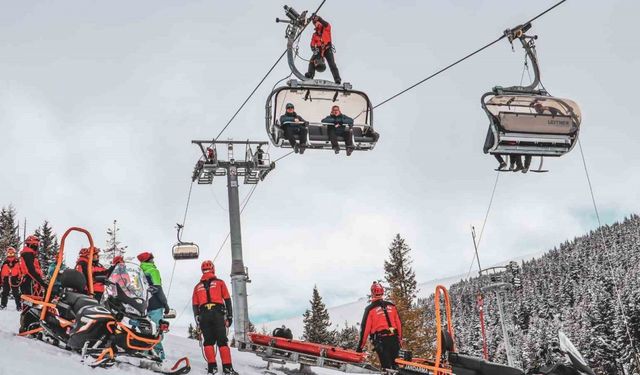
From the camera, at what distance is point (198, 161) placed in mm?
25672

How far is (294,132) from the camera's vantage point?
13648 millimetres

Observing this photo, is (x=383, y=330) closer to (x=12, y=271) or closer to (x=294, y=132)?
(x=294, y=132)

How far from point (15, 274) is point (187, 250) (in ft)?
30.2

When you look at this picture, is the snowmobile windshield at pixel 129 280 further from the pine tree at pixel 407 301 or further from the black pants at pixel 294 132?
the pine tree at pixel 407 301

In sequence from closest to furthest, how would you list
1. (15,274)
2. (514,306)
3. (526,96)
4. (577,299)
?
(526,96), (15,274), (577,299), (514,306)

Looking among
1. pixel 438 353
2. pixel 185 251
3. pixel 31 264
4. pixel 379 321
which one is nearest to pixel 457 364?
pixel 438 353

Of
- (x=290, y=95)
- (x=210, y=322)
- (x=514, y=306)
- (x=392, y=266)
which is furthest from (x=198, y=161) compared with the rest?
(x=514, y=306)

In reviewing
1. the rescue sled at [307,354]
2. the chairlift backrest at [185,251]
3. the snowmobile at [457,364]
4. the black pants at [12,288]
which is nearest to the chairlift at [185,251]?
the chairlift backrest at [185,251]

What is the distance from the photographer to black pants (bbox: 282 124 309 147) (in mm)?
13555

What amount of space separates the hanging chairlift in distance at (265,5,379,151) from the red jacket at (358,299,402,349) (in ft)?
15.0

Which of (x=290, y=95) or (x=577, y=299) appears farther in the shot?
(x=577, y=299)

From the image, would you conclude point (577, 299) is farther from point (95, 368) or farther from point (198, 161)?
point (95, 368)

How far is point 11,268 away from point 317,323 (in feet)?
130

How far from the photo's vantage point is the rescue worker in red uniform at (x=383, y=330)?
35.3 ft
